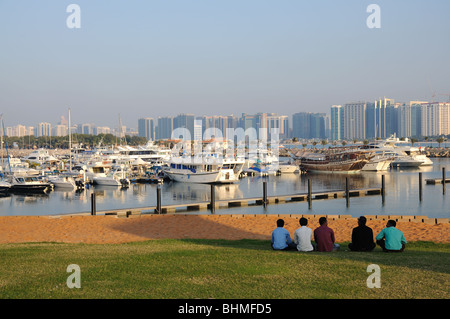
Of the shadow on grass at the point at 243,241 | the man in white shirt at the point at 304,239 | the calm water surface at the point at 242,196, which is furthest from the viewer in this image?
Result: the calm water surface at the point at 242,196

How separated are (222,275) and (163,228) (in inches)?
463

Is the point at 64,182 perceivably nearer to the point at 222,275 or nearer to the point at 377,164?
the point at 377,164

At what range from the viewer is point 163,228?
65.6 ft

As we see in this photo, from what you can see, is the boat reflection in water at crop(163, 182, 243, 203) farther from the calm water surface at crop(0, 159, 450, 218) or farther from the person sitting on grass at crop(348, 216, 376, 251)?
the person sitting on grass at crop(348, 216, 376, 251)

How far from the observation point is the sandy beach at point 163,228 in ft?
56.8

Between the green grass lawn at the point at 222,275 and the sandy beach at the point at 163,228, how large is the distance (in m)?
5.98

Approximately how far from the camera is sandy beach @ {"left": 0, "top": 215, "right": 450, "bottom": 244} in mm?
17312

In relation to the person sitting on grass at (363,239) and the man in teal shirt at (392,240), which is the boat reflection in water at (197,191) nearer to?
the person sitting on grass at (363,239)

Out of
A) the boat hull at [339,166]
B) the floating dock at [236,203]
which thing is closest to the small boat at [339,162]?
the boat hull at [339,166]

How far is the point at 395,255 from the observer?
1104 cm

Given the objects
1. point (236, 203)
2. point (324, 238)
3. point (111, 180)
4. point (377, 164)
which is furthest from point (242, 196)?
point (377, 164)
